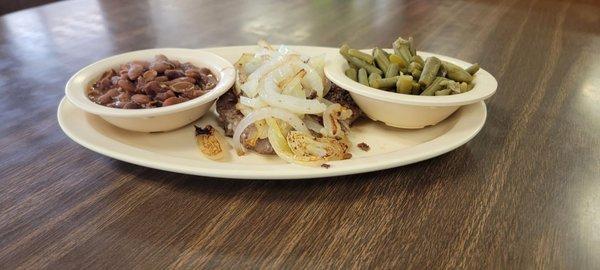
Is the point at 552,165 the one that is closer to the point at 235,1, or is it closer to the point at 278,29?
the point at 278,29

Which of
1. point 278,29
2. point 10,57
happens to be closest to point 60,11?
point 10,57

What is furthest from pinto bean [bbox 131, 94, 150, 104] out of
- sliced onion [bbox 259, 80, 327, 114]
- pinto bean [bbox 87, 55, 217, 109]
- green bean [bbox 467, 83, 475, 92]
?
green bean [bbox 467, 83, 475, 92]

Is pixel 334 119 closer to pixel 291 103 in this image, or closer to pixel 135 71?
pixel 291 103

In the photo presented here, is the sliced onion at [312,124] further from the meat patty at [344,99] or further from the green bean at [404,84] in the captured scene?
the green bean at [404,84]

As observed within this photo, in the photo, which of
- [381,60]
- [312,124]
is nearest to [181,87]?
[312,124]

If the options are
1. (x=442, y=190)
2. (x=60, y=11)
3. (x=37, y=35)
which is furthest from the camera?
(x=60, y=11)

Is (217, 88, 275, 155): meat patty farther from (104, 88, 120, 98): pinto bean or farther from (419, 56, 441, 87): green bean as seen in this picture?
(419, 56, 441, 87): green bean

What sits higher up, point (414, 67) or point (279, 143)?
point (414, 67)
